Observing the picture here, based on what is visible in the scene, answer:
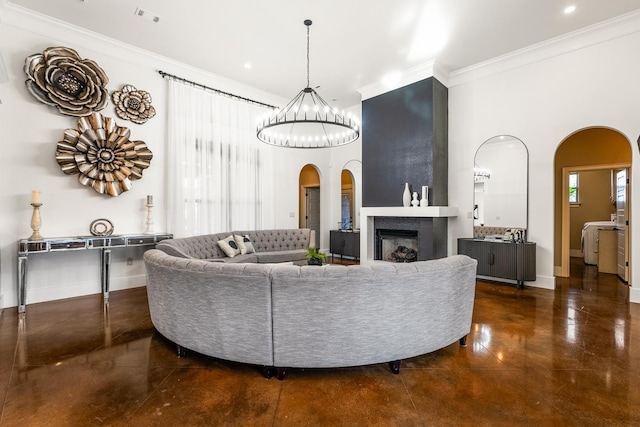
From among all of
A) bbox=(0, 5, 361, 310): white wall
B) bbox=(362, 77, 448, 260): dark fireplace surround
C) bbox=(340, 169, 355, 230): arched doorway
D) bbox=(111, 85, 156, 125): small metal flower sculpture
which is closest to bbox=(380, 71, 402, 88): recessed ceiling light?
bbox=(362, 77, 448, 260): dark fireplace surround

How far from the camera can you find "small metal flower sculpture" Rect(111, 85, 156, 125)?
15.4ft

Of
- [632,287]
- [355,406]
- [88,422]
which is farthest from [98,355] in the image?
[632,287]

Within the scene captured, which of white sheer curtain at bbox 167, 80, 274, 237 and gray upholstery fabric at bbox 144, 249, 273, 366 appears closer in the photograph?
gray upholstery fabric at bbox 144, 249, 273, 366

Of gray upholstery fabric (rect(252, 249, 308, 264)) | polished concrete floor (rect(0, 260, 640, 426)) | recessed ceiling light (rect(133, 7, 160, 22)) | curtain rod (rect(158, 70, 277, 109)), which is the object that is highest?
recessed ceiling light (rect(133, 7, 160, 22))

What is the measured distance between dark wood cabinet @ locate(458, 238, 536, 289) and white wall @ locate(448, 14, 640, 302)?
308 mm

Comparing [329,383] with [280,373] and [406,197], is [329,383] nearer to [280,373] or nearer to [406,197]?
[280,373]

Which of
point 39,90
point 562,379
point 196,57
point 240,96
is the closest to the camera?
point 562,379

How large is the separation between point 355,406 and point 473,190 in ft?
15.7

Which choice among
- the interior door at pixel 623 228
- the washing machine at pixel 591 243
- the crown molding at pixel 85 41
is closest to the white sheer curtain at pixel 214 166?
the crown molding at pixel 85 41

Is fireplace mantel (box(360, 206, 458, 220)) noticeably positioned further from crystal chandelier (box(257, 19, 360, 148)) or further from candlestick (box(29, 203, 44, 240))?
candlestick (box(29, 203, 44, 240))

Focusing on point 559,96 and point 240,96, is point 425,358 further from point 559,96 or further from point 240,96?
point 240,96

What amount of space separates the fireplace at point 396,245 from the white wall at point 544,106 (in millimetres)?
728

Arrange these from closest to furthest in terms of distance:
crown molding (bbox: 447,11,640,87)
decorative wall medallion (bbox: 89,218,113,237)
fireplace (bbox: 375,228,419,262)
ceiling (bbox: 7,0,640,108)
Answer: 1. ceiling (bbox: 7,0,640,108)
2. crown molding (bbox: 447,11,640,87)
3. decorative wall medallion (bbox: 89,218,113,237)
4. fireplace (bbox: 375,228,419,262)

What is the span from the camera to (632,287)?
409 centimetres
